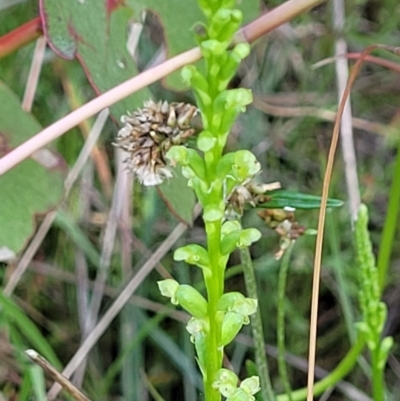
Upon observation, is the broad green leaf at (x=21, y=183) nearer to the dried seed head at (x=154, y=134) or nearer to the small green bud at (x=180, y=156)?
the dried seed head at (x=154, y=134)

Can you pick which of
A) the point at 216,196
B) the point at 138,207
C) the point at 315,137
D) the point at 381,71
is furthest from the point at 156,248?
the point at 216,196

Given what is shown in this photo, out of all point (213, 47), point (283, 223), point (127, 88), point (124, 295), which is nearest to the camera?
point (213, 47)

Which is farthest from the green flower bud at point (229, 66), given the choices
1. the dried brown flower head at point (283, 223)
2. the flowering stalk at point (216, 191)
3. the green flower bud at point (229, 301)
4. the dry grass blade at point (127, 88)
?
the dried brown flower head at point (283, 223)

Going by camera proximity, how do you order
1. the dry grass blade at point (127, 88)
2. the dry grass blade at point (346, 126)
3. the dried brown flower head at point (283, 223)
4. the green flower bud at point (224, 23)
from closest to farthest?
the green flower bud at point (224, 23), the dry grass blade at point (127, 88), the dried brown flower head at point (283, 223), the dry grass blade at point (346, 126)

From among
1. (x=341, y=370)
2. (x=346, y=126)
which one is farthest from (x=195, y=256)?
(x=346, y=126)

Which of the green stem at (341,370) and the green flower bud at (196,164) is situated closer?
the green flower bud at (196,164)

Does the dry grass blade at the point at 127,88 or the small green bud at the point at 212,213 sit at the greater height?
the dry grass blade at the point at 127,88

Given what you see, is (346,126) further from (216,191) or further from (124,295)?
(216,191)
